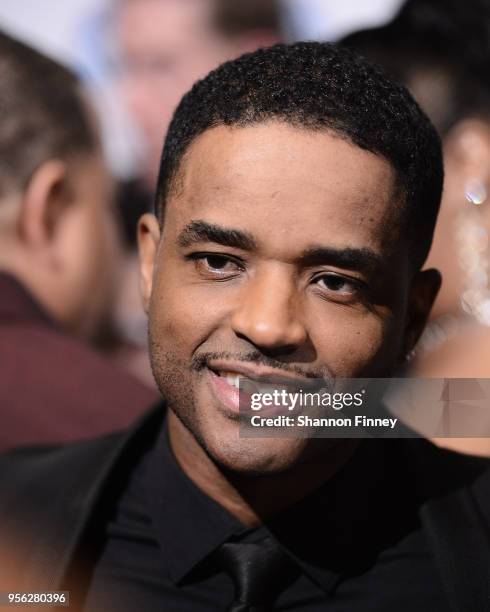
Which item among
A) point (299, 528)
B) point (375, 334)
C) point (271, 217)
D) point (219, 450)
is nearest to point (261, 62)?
point (271, 217)

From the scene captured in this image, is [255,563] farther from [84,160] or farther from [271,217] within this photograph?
[84,160]

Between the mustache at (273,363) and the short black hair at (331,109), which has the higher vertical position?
the short black hair at (331,109)

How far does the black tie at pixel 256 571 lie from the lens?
146cm

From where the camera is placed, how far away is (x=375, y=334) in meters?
1.46

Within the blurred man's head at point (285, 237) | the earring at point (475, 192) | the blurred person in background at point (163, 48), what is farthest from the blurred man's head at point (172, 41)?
the blurred man's head at point (285, 237)

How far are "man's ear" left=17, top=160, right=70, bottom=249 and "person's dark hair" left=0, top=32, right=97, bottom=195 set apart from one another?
24 mm

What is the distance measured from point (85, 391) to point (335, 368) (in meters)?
1.03

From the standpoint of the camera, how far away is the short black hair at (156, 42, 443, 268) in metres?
1.42

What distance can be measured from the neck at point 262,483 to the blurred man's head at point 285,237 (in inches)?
4.7

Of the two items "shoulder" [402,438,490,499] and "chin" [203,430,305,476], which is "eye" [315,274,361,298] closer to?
"chin" [203,430,305,476]

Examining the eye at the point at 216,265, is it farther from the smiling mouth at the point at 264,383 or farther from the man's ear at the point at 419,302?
the man's ear at the point at 419,302

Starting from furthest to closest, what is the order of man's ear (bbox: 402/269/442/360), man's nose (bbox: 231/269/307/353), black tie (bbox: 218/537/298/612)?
man's ear (bbox: 402/269/442/360) < black tie (bbox: 218/537/298/612) < man's nose (bbox: 231/269/307/353)

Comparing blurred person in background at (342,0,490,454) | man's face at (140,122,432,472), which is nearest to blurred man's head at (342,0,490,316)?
blurred person in background at (342,0,490,454)

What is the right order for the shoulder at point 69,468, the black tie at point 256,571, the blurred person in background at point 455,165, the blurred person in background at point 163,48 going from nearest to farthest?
the black tie at point 256,571
the shoulder at point 69,468
the blurred person in background at point 455,165
the blurred person in background at point 163,48
